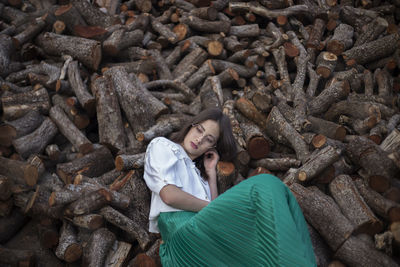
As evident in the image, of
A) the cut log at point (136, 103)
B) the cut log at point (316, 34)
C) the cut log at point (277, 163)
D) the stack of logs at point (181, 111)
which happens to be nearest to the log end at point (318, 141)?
the stack of logs at point (181, 111)

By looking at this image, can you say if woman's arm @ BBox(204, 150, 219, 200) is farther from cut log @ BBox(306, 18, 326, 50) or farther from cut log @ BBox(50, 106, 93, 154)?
cut log @ BBox(306, 18, 326, 50)

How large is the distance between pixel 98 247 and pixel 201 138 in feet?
4.79

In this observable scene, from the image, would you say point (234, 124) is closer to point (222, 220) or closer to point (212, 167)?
point (212, 167)

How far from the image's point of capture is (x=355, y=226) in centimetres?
278

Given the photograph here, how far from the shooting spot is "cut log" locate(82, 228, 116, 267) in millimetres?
2920

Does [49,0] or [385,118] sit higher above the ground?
[49,0]

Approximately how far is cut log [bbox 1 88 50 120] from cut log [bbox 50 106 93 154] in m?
0.19

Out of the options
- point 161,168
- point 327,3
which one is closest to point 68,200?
point 161,168

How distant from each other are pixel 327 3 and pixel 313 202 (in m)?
5.43

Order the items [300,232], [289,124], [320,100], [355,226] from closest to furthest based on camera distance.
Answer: [300,232] → [355,226] → [289,124] → [320,100]

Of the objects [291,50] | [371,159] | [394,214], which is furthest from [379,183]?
[291,50]

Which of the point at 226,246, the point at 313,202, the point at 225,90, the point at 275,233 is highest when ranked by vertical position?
the point at 275,233

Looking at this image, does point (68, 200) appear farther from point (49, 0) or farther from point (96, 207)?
point (49, 0)

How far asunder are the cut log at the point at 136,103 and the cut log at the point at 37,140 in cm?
100
